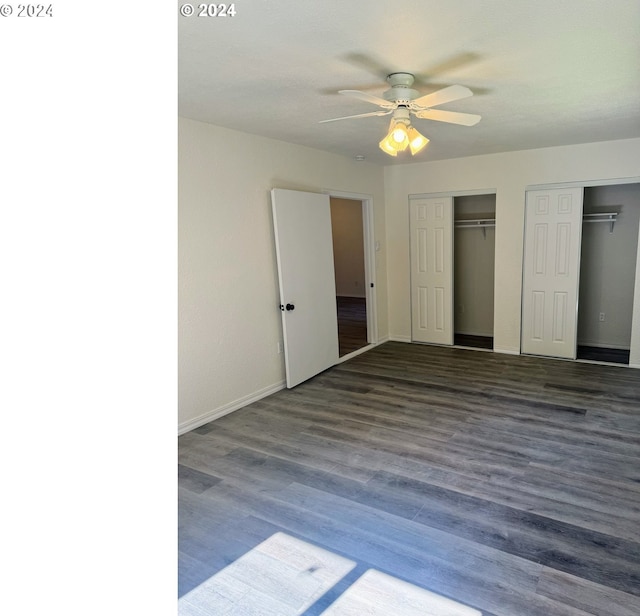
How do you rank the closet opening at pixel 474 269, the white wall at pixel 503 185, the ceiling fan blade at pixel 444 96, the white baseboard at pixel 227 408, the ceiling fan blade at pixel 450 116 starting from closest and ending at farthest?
the ceiling fan blade at pixel 444 96 < the ceiling fan blade at pixel 450 116 < the white baseboard at pixel 227 408 < the white wall at pixel 503 185 < the closet opening at pixel 474 269

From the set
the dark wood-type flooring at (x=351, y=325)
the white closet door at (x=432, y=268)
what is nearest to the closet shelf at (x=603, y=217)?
the white closet door at (x=432, y=268)

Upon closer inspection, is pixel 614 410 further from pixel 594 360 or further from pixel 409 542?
pixel 409 542

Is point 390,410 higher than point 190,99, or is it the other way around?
point 190,99

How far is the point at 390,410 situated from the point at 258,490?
155 cm

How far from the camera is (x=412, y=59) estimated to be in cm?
230

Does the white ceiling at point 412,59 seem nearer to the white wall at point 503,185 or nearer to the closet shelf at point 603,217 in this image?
the white wall at point 503,185

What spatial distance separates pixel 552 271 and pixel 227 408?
395 cm

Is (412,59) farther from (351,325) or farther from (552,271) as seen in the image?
(351,325)

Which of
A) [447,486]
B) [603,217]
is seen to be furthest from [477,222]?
[447,486]

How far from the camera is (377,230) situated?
6023mm

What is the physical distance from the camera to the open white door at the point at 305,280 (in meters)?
4.28

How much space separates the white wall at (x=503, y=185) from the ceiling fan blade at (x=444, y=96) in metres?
3.18
